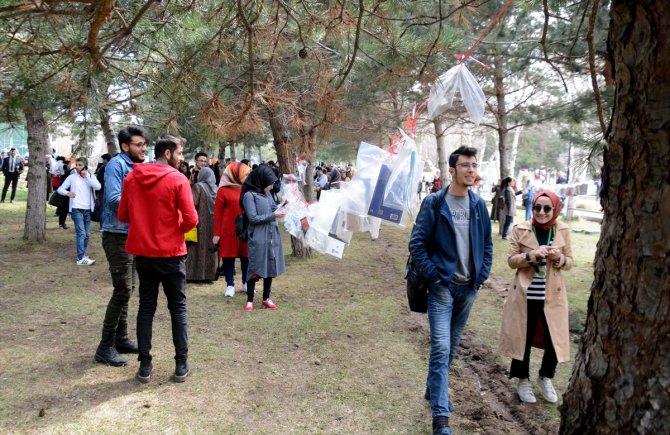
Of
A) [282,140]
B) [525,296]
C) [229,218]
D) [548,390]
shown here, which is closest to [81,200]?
[229,218]

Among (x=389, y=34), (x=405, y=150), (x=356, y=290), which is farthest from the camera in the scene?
(x=356, y=290)

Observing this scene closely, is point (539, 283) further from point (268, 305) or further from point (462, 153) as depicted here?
point (268, 305)

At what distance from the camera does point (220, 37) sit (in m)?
4.26

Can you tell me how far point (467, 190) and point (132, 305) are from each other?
414cm

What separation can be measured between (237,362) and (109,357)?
3.33 feet

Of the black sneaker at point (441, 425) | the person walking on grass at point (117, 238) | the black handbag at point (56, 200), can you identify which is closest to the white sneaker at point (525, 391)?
the black sneaker at point (441, 425)

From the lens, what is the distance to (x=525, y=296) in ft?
12.1

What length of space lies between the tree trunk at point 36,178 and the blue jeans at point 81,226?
2156 mm

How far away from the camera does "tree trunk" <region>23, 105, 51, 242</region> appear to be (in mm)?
9273

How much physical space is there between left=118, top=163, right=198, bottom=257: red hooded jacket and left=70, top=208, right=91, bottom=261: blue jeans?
488 centimetres

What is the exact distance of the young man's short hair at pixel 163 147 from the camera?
3570mm

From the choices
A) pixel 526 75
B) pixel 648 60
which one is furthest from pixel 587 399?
pixel 526 75

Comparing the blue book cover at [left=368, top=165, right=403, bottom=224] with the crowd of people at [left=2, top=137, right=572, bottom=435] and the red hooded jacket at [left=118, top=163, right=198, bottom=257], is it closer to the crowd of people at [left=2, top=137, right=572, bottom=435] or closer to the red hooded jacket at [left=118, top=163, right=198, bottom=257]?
the crowd of people at [left=2, top=137, right=572, bottom=435]

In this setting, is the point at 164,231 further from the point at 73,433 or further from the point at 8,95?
the point at 8,95
